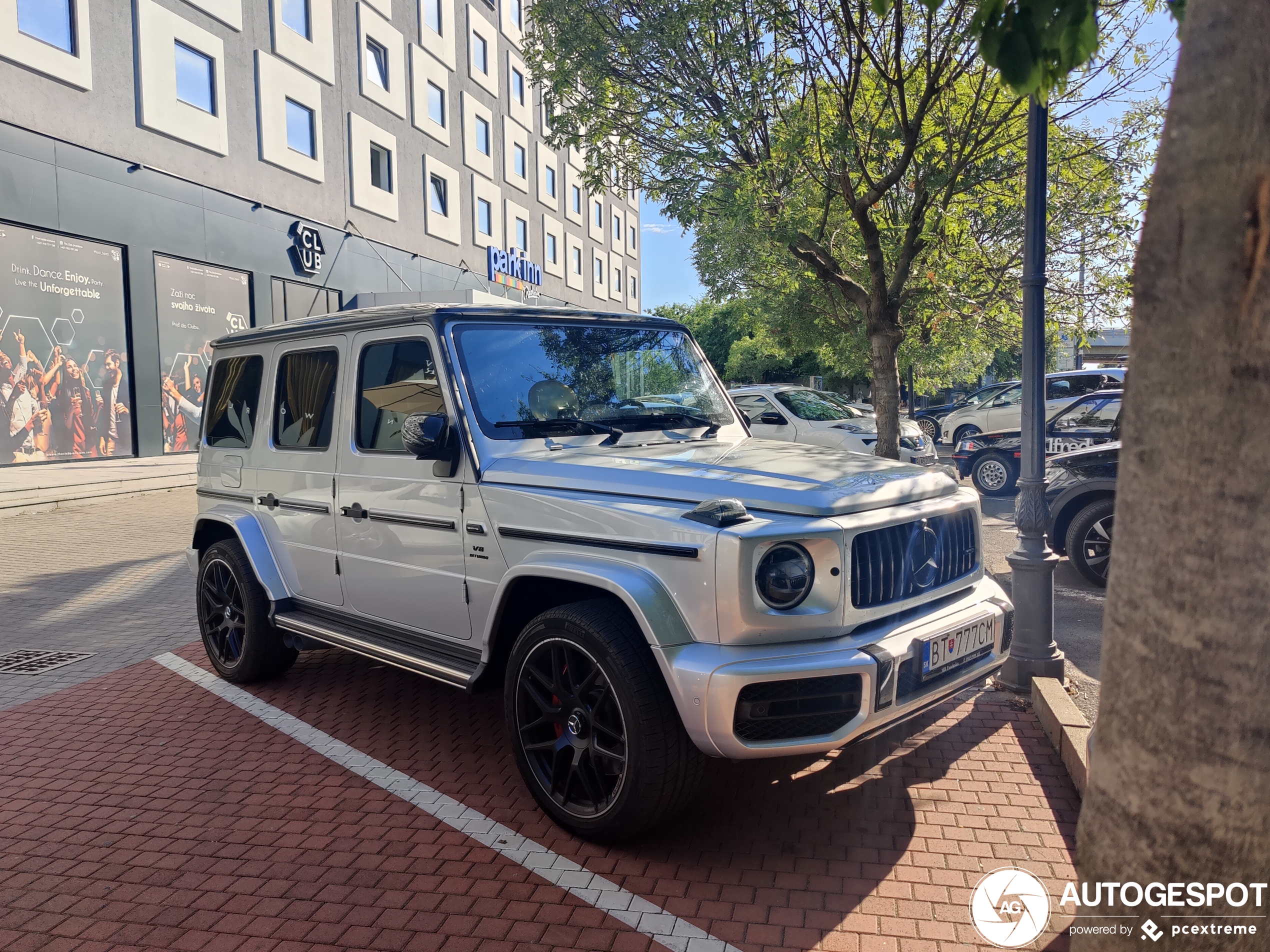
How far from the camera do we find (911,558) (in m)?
3.54

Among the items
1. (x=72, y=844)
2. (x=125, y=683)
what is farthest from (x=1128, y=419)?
(x=125, y=683)

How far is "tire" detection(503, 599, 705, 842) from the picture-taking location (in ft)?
10.4

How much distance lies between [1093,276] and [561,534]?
29.4 feet

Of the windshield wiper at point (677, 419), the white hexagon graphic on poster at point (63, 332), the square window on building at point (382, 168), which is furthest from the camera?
the square window on building at point (382, 168)

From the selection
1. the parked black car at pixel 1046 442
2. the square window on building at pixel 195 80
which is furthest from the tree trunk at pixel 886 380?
the square window on building at pixel 195 80

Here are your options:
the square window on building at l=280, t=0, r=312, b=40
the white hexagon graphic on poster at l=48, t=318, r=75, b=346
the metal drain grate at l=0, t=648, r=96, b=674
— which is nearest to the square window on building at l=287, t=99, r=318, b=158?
the square window on building at l=280, t=0, r=312, b=40

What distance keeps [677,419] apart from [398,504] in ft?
4.61

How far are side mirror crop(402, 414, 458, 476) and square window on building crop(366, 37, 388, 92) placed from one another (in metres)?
24.2

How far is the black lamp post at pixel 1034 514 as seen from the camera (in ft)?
16.4

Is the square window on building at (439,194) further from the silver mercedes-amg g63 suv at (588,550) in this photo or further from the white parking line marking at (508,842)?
the white parking line marking at (508,842)

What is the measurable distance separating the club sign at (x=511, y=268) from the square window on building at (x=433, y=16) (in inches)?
287

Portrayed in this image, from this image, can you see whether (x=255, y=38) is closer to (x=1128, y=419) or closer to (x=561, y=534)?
(x=561, y=534)

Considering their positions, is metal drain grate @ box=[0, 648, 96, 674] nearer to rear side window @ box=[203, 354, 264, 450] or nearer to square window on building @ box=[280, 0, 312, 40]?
rear side window @ box=[203, 354, 264, 450]

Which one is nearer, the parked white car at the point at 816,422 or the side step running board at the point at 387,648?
the side step running board at the point at 387,648
